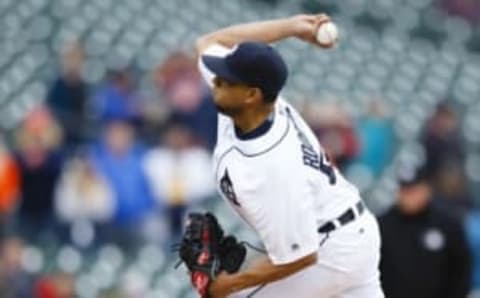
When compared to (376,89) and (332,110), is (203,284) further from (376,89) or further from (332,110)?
(376,89)

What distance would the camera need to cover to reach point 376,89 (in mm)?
14914

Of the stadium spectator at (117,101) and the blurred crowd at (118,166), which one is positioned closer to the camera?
the blurred crowd at (118,166)

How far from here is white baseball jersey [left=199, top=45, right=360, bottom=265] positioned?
598 cm

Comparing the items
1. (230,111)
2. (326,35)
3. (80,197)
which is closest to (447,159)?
(80,197)

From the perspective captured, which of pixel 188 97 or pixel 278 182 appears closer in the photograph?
pixel 278 182

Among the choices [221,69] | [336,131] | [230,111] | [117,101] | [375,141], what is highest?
A: [221,69]

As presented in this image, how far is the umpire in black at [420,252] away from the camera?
816 centimetres

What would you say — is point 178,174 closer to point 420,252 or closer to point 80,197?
point 80,197

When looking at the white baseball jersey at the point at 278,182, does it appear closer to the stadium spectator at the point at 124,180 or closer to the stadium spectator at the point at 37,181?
the stadium spectator at the point at 37,181

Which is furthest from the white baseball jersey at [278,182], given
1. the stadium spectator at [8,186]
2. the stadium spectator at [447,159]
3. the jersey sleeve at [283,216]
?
the stadium spectator at [8,186]

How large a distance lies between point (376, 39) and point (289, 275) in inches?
390

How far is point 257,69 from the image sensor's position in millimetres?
5957

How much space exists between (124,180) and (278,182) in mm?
5422

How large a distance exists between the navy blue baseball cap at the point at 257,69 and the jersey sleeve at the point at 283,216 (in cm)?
28
